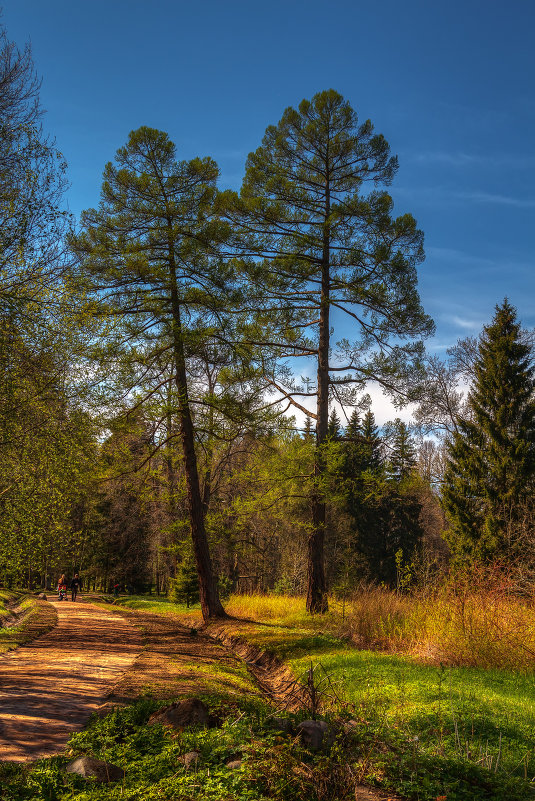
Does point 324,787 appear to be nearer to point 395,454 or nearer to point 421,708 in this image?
point 421,708

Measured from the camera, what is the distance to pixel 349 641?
10.3 metres

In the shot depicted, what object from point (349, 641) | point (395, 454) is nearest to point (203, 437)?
point (395, 454)

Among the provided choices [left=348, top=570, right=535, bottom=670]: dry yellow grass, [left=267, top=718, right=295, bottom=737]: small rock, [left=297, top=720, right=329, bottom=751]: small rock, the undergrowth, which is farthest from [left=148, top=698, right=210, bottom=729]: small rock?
[left=348, top=570, right=535, bottom=670]: dry yellow grass

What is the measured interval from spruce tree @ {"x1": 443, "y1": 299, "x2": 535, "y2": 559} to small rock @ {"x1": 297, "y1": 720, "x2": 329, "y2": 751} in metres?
19.3

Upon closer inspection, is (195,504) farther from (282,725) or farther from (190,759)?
(190,759)

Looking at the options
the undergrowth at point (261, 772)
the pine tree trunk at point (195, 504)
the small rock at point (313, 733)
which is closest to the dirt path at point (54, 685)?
the undergrowth at point (261, 772)

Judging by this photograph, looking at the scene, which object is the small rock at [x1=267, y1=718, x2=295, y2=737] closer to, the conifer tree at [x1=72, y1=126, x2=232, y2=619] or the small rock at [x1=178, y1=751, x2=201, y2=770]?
Result: the small rock at [x1=178, y1=751, x2=201, y2=770]

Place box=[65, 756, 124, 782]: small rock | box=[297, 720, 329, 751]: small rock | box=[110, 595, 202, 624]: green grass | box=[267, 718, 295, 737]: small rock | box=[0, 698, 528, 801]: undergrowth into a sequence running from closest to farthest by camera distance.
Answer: box=[0, 698, 528, 801]: undergrowth < box=[65, 756, 124, 782]: small rock < box=[297, 720, 329, 751]: small rock < box=[267, 718, 295, 737]: small rock < box=[110, 595, 202, 624]: green grass

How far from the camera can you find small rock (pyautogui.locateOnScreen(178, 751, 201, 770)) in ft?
12.5

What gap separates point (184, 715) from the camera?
4938 millimetres

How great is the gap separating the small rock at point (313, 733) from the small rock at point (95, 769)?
141 centimetres

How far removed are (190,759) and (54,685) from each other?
4.00 metres

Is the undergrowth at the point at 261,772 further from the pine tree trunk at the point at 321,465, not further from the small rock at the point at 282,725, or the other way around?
the pine tree trunk at the point at 321,465

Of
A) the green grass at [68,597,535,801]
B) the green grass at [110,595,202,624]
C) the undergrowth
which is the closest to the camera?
the undergrowth
